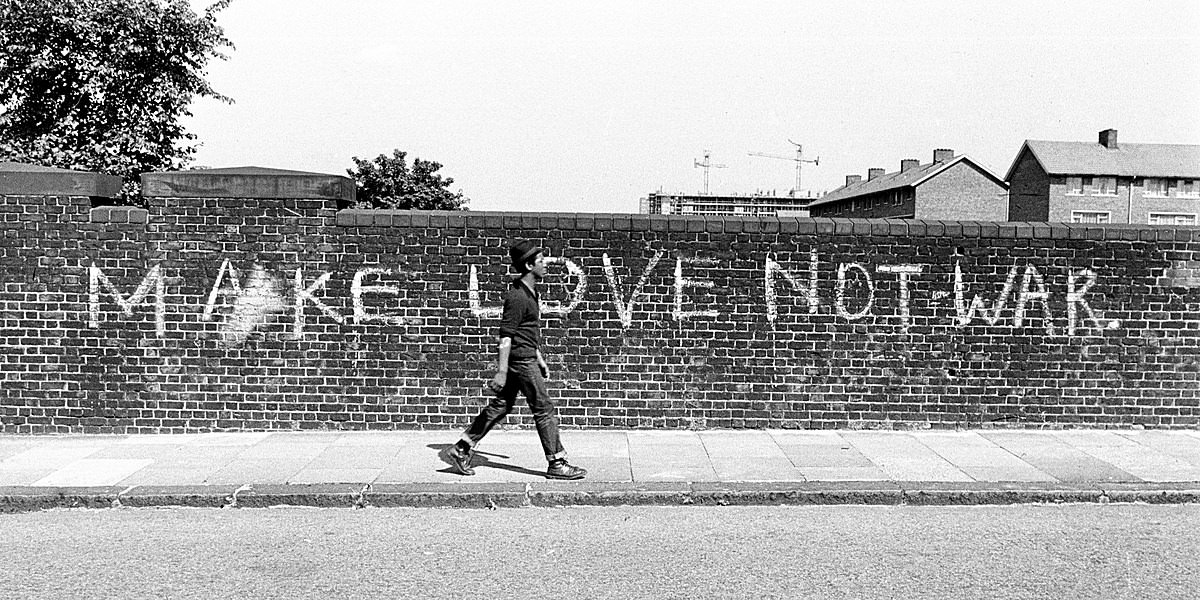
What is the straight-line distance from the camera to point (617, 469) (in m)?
8.44

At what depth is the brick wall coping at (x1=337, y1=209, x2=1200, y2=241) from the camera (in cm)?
990

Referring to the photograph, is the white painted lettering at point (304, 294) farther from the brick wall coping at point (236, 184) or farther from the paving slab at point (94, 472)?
the paving slab at point (94, 472)

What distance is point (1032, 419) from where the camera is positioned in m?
10.1

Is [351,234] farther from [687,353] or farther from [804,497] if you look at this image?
[804,497]

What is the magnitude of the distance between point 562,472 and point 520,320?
3.85ft

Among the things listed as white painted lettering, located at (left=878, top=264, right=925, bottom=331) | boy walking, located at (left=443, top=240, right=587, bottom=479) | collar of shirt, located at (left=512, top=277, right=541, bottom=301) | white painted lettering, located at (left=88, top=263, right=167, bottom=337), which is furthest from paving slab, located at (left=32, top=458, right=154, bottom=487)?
white painted lettering, located at (left=878, top=264, right=925, bottom=331)

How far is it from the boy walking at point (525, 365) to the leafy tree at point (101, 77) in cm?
1866

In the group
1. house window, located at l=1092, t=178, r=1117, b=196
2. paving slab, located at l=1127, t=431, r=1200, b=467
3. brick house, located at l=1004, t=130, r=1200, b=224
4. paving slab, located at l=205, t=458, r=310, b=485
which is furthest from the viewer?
house window, located at l=1092, t=178, r=1117, b=196

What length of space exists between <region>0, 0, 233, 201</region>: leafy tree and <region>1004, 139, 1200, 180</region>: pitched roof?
259 ft

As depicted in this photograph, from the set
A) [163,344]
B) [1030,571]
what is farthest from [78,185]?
[1030,571]

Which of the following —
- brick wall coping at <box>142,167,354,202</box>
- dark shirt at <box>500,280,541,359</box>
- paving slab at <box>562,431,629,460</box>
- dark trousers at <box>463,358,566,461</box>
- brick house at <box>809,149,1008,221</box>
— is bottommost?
paving slab at <box>562,431,629,460</box>

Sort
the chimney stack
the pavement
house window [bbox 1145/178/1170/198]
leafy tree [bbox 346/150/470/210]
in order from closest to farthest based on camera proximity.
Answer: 1. the pavement
2. leafy tree [bbox 346/150/470/210]
3. house window [bbox 1145/178/1170/198]
4. the chimney stack

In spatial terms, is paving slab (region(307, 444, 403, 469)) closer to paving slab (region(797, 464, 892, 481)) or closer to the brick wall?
the brick wall

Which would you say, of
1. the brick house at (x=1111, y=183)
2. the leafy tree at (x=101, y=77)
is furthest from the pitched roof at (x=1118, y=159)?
the leafy tree at (x=101, y=77)
